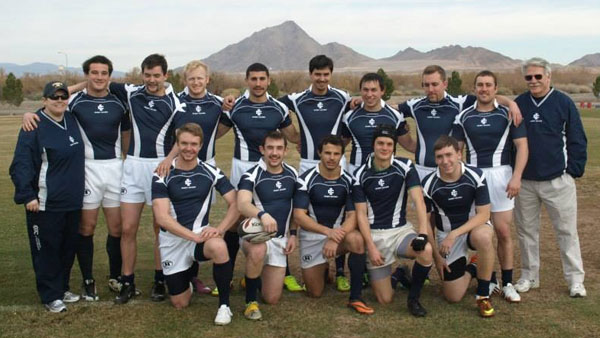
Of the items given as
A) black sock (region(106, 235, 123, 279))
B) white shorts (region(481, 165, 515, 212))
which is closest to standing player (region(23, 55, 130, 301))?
black sock (region(106, 235, 123, 279))

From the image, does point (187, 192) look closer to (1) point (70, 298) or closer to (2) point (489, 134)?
(1) point (70, 298)

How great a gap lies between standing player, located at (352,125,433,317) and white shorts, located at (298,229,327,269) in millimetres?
493

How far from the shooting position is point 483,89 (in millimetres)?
6023

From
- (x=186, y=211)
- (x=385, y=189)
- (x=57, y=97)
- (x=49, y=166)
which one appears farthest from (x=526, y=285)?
(x=57, y=97)

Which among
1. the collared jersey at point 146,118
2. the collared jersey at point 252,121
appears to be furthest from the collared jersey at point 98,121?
the collared jersey at point 252,121

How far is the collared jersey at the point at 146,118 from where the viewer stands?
243 inches

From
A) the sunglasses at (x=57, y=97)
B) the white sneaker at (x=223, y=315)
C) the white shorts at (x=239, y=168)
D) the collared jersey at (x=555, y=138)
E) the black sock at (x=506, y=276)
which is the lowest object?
the white sneaker at (x=223, y=315)

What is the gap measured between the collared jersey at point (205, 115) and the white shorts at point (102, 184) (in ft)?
2.43

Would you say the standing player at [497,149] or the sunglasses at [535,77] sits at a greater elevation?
the sunglasses at [535,77]

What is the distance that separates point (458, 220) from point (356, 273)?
44.3 inches

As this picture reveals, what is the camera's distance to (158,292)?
6.07 metres

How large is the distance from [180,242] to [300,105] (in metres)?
2.06

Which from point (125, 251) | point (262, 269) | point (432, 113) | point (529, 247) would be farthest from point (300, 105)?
point (529, 247)

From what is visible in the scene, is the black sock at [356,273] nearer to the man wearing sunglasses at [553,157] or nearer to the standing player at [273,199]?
the standing player at [273,199]
